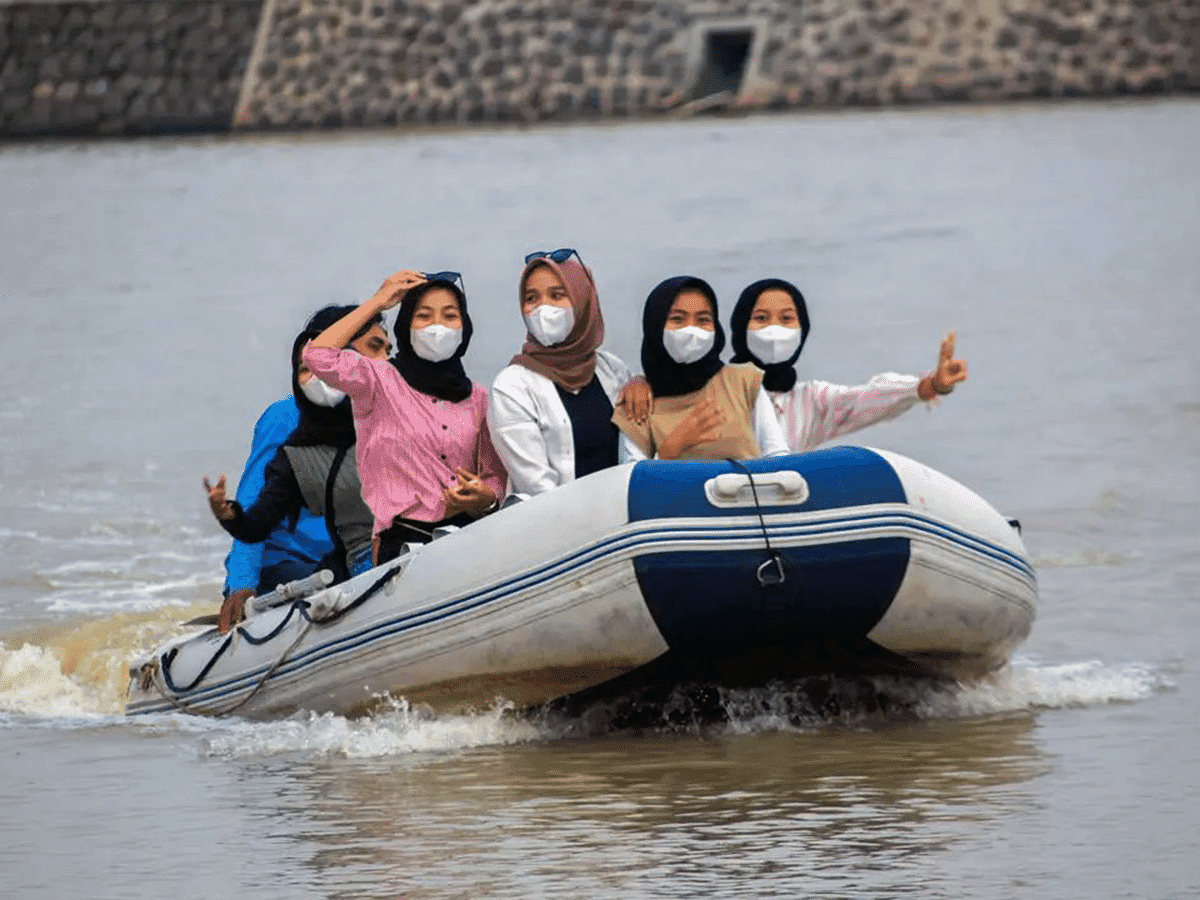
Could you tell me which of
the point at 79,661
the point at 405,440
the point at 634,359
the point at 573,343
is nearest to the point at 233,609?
the point at 405,440

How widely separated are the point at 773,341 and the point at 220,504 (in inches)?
59.8

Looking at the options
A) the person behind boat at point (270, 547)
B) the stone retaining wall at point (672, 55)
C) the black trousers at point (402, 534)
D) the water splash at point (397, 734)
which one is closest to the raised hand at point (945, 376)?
the black trousers at point (402, 534)

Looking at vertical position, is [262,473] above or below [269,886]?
above

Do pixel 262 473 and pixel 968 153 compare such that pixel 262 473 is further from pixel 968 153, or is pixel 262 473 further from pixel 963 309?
pixel 968 153

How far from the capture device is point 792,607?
7961mm

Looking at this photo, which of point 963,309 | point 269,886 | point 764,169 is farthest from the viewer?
point 764,169

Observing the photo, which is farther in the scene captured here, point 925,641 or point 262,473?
point 262,473

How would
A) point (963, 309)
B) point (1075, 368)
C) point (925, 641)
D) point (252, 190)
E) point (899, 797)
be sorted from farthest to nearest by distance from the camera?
point (252, 190)
point (963, 309)
point (1075, 368)
point (925, 641)
point (899, 797)

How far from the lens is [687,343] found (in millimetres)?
8227

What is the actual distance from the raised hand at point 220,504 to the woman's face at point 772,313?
4.79ft

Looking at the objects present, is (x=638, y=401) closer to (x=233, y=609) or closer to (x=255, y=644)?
(x=255, y=644)

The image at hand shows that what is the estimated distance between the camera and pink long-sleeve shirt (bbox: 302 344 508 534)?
8.55 m

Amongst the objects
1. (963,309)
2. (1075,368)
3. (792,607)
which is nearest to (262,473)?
(792,607)

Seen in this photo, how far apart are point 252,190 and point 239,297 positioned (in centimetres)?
890
